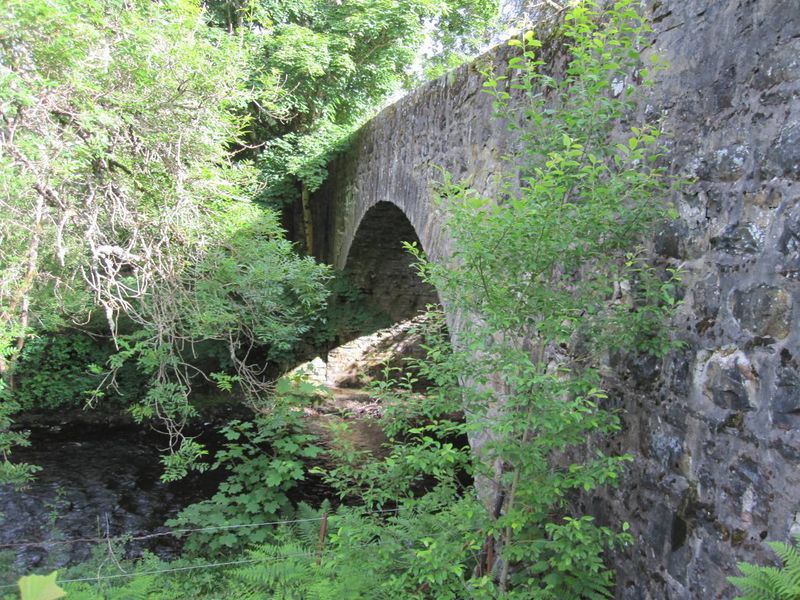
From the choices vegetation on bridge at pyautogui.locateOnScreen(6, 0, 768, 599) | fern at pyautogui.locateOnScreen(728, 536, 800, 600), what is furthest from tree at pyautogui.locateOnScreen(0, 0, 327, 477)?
fern at pyautogui.locateOnScreen(728, 536, 800, 600)

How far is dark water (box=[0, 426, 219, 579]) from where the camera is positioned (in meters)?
5.28

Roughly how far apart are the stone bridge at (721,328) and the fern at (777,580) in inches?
8.2

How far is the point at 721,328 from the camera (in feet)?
6.62

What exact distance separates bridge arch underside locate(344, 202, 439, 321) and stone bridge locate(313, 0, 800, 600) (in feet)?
20.0

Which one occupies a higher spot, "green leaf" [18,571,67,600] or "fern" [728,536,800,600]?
"green leaf" [18,571,67,600]

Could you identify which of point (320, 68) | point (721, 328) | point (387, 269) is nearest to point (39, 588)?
point (721, 328)

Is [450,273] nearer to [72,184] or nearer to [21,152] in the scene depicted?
[21,152]

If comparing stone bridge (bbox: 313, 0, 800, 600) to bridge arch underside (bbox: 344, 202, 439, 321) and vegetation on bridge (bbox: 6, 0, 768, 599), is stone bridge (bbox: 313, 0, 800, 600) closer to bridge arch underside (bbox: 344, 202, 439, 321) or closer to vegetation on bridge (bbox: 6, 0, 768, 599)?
vegetation on bridge (bbox: 6, 0, 768, 599)

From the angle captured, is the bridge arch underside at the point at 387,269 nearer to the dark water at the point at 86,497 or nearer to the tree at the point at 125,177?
the tree at the point at 125,177

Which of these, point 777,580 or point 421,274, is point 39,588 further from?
point 421,274

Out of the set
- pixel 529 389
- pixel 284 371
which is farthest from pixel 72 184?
pixel 284 371

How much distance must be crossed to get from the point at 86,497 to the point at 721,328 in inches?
261

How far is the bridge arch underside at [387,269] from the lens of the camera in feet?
28.3

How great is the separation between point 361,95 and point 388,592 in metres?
8.84
